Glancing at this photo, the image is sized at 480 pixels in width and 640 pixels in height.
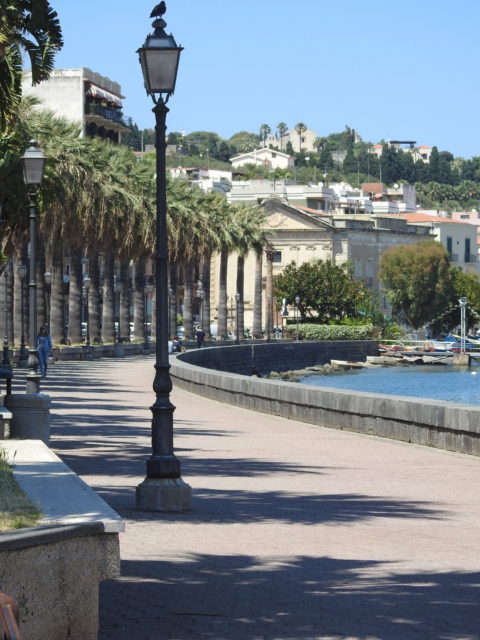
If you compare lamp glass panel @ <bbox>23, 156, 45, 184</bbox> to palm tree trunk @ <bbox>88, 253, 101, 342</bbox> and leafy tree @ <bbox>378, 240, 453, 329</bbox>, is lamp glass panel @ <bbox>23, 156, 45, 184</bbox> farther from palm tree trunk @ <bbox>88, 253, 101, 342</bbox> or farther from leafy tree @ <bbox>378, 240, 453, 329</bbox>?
leafy tree @ <bbox>378, 240, 453, 329</bbox>

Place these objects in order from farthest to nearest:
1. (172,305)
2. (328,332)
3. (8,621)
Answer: (328,332) → (172,305) → (8,621)

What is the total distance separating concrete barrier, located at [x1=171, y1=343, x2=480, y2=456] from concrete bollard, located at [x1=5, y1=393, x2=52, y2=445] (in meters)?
5.58

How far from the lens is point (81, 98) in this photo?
375 ft

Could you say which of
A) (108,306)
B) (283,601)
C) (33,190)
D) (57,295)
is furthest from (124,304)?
(283,601)

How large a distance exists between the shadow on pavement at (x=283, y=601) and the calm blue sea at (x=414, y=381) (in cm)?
5209

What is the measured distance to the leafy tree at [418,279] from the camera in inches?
4811

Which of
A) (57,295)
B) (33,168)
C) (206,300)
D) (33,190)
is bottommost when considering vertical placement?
(206,300)

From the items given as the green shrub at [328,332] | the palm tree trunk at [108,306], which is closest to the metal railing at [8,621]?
the palm tree trunk at [108,306]

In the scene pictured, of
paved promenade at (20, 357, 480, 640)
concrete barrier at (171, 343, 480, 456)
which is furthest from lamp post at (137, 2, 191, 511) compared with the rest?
concrete barrier at (171, 343, 480, 456)

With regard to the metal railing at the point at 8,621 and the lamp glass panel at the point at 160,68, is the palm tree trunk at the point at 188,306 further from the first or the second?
the metal railing at the point at 8,621

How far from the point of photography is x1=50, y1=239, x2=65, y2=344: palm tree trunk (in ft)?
210

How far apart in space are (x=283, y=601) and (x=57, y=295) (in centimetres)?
5662

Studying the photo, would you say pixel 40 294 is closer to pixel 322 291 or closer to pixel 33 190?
pixel 33 190

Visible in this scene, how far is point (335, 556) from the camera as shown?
1068 cm
